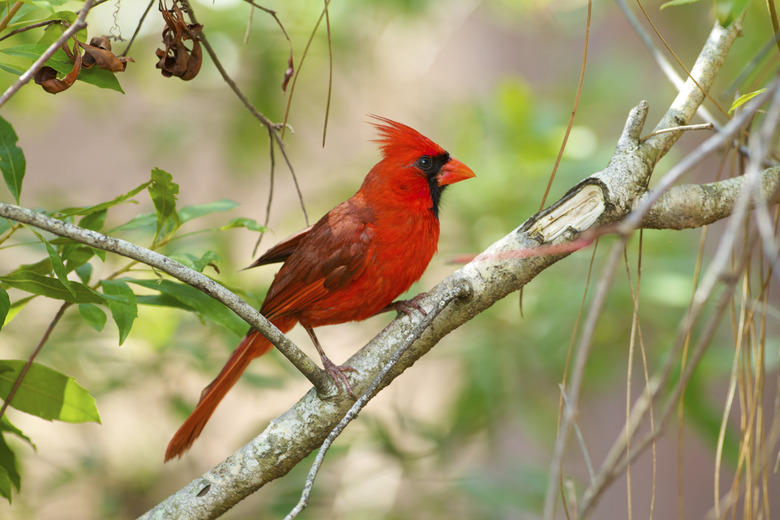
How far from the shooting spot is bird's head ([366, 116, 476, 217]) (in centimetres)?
219

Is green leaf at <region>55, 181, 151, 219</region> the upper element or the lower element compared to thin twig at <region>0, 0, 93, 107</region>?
upper

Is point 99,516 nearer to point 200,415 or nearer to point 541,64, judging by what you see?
point 200,415

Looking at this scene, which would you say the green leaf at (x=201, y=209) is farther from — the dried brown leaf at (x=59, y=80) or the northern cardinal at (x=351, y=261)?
the dried brown leaf at (x=59, y=80)

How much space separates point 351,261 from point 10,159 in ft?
2.86

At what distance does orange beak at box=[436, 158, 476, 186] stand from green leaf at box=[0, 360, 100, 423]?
1.22 m

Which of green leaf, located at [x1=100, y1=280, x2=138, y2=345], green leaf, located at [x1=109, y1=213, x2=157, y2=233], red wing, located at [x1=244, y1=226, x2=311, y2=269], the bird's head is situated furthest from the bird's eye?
green leaf, located at [x1=100, y1=280, x2=138, y2=345]

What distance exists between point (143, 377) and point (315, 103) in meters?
1.47

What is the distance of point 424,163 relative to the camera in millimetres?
2236

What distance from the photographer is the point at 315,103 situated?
11.6ft

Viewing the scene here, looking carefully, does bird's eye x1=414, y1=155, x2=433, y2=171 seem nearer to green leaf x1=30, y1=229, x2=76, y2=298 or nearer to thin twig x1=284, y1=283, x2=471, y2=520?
thin twig x1=284, y1=283, x2=471, y2=520

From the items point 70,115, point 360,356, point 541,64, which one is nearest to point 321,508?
point 360,356

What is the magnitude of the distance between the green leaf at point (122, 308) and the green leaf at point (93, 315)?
2 centimetres

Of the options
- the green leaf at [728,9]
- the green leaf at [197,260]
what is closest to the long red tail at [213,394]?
the green leaf at [197,260]

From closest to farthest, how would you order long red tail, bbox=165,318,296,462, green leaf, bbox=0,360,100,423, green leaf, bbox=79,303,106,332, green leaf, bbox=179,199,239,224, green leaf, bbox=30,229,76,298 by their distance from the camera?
green leaf, bbox=30,229,76,298 → green leaf, bbox=79,303,106,332 → green leaf, bbox=0,360,100,423 → green leaf, bbox=179,199,239,224 → long red tail, bbox=165,318,296,462
